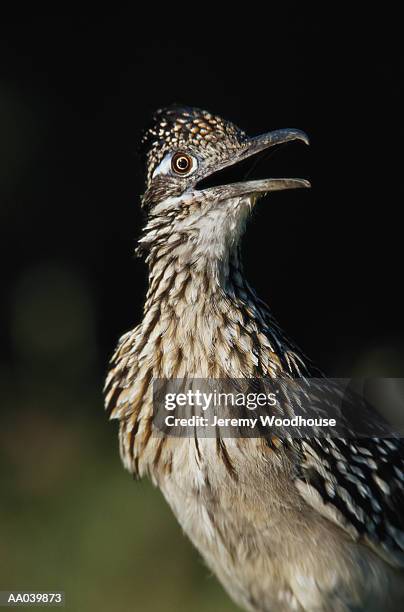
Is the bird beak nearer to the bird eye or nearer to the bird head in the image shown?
the bird head

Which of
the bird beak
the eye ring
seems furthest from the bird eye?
the bird beak

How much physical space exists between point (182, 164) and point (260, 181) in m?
0.36

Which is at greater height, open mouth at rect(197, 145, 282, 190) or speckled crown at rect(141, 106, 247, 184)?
speckled crown at rect(141, 106, 247, 184)

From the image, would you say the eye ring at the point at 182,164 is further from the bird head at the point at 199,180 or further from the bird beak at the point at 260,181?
the bird beak at the point at 260,181

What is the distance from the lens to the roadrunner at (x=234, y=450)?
375 centimetres

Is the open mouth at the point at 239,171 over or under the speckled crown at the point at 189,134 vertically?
under

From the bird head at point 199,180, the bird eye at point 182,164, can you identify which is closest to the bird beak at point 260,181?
the bird head at point 199,180

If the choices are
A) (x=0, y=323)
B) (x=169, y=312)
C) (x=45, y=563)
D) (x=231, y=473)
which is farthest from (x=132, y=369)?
(x=0, y=323)

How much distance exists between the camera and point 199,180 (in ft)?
12.7

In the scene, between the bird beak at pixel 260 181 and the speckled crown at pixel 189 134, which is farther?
the speckled crown at pixel 189 134

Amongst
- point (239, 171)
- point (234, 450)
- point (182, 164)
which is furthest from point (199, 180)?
point (234, 450)

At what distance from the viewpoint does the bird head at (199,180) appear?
3.76m

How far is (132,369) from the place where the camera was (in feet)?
13.3

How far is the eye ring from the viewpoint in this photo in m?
3.90
